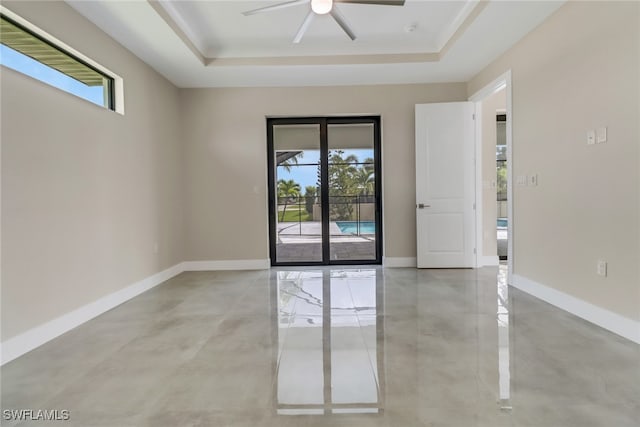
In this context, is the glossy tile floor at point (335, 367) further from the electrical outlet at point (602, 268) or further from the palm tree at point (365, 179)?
the palm tree at point (365, 179)

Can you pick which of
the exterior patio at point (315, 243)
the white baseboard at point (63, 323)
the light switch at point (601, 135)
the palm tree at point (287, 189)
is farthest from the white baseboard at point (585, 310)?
the white baseboard at point (63, 323)

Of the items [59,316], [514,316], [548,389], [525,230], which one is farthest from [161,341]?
[525,230]

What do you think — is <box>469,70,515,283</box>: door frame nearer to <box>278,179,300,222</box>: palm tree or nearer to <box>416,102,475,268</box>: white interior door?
<box>416,102,475,268</box>: white interior door

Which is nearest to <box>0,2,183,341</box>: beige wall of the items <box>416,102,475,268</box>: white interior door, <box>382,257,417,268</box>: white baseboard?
<box>382,257,417,268</box>: white baseboard

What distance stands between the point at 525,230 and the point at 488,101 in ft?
7.41

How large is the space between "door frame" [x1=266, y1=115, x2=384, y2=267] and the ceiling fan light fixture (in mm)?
2294

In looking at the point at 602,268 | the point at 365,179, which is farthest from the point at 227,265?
the point at 602,268

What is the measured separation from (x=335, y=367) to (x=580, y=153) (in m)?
2.64

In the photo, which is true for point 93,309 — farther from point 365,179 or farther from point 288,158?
point 365,179

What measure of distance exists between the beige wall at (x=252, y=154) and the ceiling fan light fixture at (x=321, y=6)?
218 cm

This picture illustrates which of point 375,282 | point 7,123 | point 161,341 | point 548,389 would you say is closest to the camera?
point 548,389

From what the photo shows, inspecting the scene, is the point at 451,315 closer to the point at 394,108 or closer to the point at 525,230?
the point at 525,230

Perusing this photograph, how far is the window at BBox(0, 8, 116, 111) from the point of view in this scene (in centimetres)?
234

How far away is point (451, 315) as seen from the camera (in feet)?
9.69
